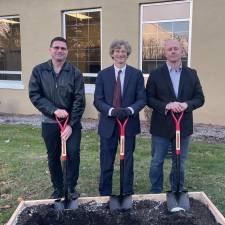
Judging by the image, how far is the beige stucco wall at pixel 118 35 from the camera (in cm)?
860

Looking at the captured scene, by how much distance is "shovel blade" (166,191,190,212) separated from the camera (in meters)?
3.52

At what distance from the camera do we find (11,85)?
462 inches

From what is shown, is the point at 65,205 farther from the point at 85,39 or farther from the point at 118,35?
the point at 85,39

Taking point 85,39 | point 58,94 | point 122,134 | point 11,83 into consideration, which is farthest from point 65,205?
point 11,83

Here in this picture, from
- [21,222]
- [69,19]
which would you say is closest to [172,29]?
[69,19]

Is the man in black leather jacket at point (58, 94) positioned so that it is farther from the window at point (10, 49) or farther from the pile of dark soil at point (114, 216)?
the window at point (10, 49)

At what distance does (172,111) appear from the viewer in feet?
12.6

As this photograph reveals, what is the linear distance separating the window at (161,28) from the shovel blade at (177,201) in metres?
5.89

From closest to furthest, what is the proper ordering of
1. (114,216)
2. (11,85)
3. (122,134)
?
(114,216), (122,134), (11,85)

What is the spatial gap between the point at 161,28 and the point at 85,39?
2.33 metres

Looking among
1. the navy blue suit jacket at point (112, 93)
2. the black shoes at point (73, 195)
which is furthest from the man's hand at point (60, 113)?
the black shoes at point (73, 195)

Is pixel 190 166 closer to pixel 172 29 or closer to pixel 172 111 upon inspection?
pixel 172 111

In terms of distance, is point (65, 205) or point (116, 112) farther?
point (116, 112)

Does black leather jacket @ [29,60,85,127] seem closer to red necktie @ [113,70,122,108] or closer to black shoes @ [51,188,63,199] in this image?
red necktie @ [113,70,122,108]
